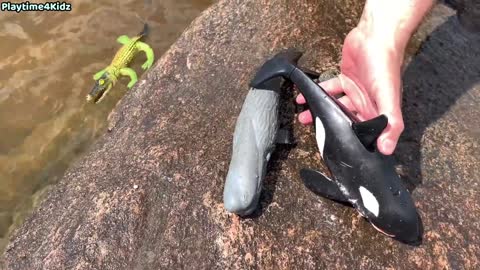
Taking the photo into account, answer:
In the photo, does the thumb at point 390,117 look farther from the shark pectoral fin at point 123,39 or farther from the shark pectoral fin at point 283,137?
the shark pectoral fin at point 123,39

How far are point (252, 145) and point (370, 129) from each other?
62 centimetres

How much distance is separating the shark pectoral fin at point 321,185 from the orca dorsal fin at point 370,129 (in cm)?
29

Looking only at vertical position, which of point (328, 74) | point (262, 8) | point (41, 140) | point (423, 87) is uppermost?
point (262, 8)

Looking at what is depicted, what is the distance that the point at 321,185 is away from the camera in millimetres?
2713

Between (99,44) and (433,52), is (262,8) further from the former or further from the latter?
(99,44)

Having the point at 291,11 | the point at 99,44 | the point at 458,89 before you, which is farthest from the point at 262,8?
Answer: the point at 99,44

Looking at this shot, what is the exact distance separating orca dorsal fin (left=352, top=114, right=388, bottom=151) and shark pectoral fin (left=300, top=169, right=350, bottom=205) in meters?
0.29

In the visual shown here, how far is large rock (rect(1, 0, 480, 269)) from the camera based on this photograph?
104 inches

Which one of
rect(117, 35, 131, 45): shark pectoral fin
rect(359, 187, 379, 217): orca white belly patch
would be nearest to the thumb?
rect(359, 187, 379, 217): orca white belly patch

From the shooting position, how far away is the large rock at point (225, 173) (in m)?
2.64

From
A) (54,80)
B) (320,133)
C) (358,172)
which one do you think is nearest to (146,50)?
(54,80)

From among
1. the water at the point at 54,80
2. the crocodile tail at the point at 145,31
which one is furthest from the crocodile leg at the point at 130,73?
the crocodile tail at the point at 145,31

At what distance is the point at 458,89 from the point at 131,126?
213 centimetres

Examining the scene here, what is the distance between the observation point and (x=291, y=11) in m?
3.58
